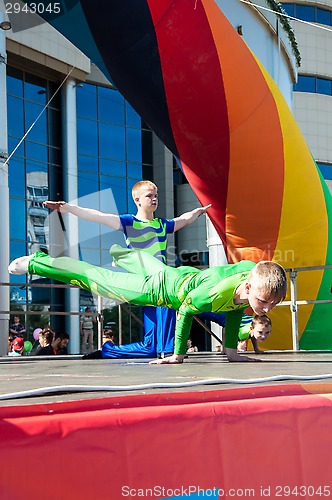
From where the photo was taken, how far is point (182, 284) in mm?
4379

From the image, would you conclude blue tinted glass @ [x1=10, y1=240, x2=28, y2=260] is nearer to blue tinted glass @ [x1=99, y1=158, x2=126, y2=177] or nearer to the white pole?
blue tinted glass @ [x1=99, y1=158, x2=126, y2=177]

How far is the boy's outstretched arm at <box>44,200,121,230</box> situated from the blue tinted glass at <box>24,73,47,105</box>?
42.0 ft

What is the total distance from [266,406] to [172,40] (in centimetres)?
487

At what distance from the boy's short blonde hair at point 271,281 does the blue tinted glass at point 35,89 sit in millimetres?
14759

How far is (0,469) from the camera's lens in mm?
1438

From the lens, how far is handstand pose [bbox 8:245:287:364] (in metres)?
3.45

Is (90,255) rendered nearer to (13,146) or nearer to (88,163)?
(88,163)

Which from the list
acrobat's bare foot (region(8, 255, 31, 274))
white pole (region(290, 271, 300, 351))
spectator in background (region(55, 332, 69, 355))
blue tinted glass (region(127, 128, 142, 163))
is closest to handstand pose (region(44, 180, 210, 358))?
acrobat's bare foot (region(8, 255, 31, 274))

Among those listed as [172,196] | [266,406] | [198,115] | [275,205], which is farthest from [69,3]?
[172,196]

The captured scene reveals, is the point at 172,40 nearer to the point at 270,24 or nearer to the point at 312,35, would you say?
the point at 270,24

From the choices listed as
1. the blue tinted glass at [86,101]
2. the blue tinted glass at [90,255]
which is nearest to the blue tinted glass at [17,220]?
the blue tinted glass at [90,255]

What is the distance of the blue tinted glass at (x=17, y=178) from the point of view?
1673cm

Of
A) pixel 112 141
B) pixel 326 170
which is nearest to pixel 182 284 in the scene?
pixel 112 141

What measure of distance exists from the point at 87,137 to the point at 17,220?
3328mm
